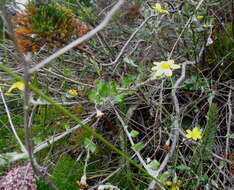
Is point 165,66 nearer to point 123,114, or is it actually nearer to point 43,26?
point 123,114

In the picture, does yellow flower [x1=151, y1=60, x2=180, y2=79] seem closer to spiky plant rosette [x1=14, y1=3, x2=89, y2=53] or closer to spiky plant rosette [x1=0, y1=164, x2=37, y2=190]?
spiky plant rosette [x1=14, y1=3, x2=89, y2=53]

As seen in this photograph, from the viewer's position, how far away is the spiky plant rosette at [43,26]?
741 mm

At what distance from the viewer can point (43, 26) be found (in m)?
0.74

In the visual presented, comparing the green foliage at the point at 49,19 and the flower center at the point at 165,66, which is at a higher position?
the green foliage at the point at 49,19

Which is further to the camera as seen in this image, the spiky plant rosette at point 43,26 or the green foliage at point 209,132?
the spiky plant rosette at point 43,26

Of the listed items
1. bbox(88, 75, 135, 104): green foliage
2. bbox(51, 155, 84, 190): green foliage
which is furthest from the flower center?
bbox(51, 155, 84, 190): green foliage

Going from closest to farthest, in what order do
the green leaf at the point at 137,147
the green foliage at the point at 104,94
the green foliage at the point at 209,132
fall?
the green foliage at the point at 209,132 → the green leaf at the point at 137,147 → the green foliage at the point at 104,94

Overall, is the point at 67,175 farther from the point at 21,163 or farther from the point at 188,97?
the point at 188,97

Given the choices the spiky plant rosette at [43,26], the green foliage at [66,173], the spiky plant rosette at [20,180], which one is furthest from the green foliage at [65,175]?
the spiky plant rosette at [43,26]

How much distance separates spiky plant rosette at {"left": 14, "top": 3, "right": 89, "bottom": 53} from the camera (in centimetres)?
74

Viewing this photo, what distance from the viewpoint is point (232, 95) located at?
103 centimetres

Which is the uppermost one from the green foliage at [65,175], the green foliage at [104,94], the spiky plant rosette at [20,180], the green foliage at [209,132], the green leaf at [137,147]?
the green foliage at [209,132]

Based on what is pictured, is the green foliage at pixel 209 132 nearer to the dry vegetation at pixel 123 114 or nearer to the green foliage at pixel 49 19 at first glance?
the dry vegetation at pixel 123 114

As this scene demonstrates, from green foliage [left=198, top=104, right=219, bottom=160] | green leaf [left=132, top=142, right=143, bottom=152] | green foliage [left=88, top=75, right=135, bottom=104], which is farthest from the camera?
green foliage [left=88, top=75, right=135, bottom=104]
